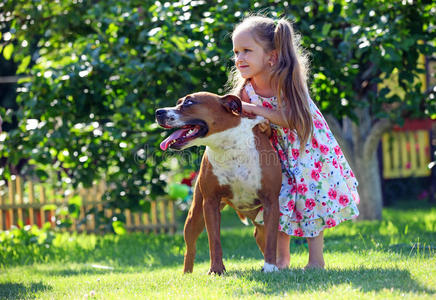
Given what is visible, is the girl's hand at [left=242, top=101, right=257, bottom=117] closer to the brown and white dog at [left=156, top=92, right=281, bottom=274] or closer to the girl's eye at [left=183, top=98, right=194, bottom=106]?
the brown and white dog at [left=156, top=92, right=281, bottom=274]

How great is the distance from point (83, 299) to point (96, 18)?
4.58m

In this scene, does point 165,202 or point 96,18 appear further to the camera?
point 165,202

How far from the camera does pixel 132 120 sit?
6.74 m

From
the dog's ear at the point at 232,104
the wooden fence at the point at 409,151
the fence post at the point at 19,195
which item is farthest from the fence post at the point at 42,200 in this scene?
the wooden fence at the point at 409,151

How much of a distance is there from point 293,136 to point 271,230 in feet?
2.54

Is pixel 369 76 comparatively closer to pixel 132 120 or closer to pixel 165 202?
pixel 132 120

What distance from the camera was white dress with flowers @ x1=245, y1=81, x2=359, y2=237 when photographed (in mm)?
4203

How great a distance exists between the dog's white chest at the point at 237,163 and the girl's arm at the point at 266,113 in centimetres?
15

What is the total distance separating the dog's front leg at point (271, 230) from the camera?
3755 millimetres

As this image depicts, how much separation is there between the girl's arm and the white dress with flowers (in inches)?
7.0

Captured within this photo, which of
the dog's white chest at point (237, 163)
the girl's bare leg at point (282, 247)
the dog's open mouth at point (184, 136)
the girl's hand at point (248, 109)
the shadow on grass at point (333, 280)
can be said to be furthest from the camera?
the girl's bare leg at point (282, 247)

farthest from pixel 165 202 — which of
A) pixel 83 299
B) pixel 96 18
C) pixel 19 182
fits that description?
pixel 83 299

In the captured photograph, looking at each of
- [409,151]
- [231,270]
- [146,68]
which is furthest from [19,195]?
[409,151]

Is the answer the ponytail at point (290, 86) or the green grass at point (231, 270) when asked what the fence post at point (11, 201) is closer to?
the green grass at point (231, 270)
